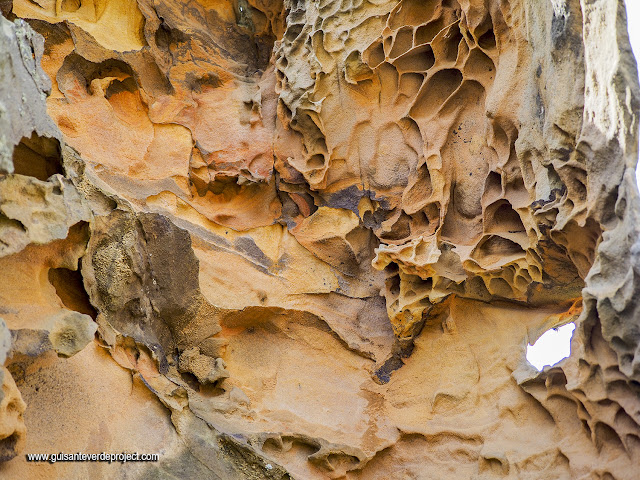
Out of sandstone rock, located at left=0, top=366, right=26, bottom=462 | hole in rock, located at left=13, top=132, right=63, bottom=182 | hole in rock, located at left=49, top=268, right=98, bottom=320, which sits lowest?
sandstone rock, located at left=0, top=366, right=26, bottom=462

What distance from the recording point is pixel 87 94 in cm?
546

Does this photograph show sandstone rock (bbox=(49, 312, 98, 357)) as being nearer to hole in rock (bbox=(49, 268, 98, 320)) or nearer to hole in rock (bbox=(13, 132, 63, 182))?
hole in rock (bbox=(49, 268, 98, 320))

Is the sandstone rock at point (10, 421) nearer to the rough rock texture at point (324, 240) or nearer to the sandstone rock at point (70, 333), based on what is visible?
the rough rock texture at point (324, 240)

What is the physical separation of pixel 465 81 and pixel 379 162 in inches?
35.0

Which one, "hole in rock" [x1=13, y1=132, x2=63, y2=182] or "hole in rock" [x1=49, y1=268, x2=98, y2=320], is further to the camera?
"hole in rock" [x1=49, y1=268, x2=98, y2=320]

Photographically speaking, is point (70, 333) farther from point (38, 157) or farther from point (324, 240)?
point (324, 240)

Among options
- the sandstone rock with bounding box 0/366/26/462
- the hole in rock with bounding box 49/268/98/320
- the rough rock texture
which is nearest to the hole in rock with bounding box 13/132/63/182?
the rough rock texture

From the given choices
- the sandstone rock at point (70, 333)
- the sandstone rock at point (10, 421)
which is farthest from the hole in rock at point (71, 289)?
the sandstone rock at point (10, 421)

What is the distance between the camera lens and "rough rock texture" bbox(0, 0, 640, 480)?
3801 millimetres

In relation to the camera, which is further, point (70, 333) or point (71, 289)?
point (71, 289)

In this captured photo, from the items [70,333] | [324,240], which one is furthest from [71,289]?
[324,240]

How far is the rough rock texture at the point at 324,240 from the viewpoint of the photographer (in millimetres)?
3801

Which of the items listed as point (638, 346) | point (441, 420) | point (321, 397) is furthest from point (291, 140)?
point (638, 346)

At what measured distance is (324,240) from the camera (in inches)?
218
